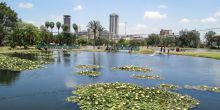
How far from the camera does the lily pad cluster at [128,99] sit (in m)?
20.3

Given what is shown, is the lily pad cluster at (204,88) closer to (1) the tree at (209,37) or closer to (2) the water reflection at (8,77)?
(2) the water reflection at (8,77)

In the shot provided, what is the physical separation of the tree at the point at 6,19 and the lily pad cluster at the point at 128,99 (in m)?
92.2

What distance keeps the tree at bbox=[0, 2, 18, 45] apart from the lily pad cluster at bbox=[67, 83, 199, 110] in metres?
92.2

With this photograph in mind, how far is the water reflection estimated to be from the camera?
31.5m

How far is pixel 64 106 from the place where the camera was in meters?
21.6

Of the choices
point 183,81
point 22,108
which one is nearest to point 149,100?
point 22,108

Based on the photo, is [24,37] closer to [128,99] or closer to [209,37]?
[128,99]

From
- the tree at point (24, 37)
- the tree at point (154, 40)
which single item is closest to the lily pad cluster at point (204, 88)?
the tree at point (24, 37)

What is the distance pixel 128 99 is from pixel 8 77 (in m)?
17.4

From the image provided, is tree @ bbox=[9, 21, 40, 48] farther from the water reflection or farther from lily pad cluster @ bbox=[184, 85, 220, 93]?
lily pad cluster @ bbox=[184, 85, 220, 93]

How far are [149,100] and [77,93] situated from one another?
6011 mm

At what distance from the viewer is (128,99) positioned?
22.4 m

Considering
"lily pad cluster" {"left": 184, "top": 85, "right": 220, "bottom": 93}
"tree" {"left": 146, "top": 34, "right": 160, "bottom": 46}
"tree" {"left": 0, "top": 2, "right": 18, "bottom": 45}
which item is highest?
"tree" {"left": 0, "top": 2, "right": 18, "bottom": 45}

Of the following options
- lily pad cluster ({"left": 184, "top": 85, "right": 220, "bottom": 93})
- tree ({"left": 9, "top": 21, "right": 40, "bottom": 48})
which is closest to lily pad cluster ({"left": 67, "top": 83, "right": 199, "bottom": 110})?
lily pad cluster ({"left": 184, "top": 85, "right": 220, "bottom": 93})
